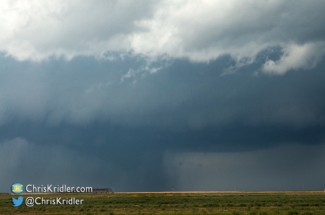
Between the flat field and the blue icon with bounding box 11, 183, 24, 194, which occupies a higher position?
the blue icon with bounding box 11, 183, 24, 194

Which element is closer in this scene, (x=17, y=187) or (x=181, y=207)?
(x=181, y=207)

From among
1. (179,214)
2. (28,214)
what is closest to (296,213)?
(179,214)

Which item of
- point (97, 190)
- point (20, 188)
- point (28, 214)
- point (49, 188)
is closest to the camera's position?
point (28, 214)

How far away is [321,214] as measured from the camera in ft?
125

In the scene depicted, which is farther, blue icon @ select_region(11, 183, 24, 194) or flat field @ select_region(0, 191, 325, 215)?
blue icon @ select_region(11, 183, 24, 194)

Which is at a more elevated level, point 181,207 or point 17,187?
point 17,187

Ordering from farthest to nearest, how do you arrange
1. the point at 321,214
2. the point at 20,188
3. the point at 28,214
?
the point at 20,188 → the point at 28,214 → the point at 321,214

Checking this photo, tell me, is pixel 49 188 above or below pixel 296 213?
above

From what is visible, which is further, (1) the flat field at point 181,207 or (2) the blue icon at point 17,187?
(2) the blue icon at point 17,187

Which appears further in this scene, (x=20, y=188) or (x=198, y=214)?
(x=20, y=188)

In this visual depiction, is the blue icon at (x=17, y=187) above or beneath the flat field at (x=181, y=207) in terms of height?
above

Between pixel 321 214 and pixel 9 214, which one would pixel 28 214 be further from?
pixel 321 214

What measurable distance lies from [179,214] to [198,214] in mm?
2182

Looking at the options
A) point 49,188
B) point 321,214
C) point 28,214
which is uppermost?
point 49,188
